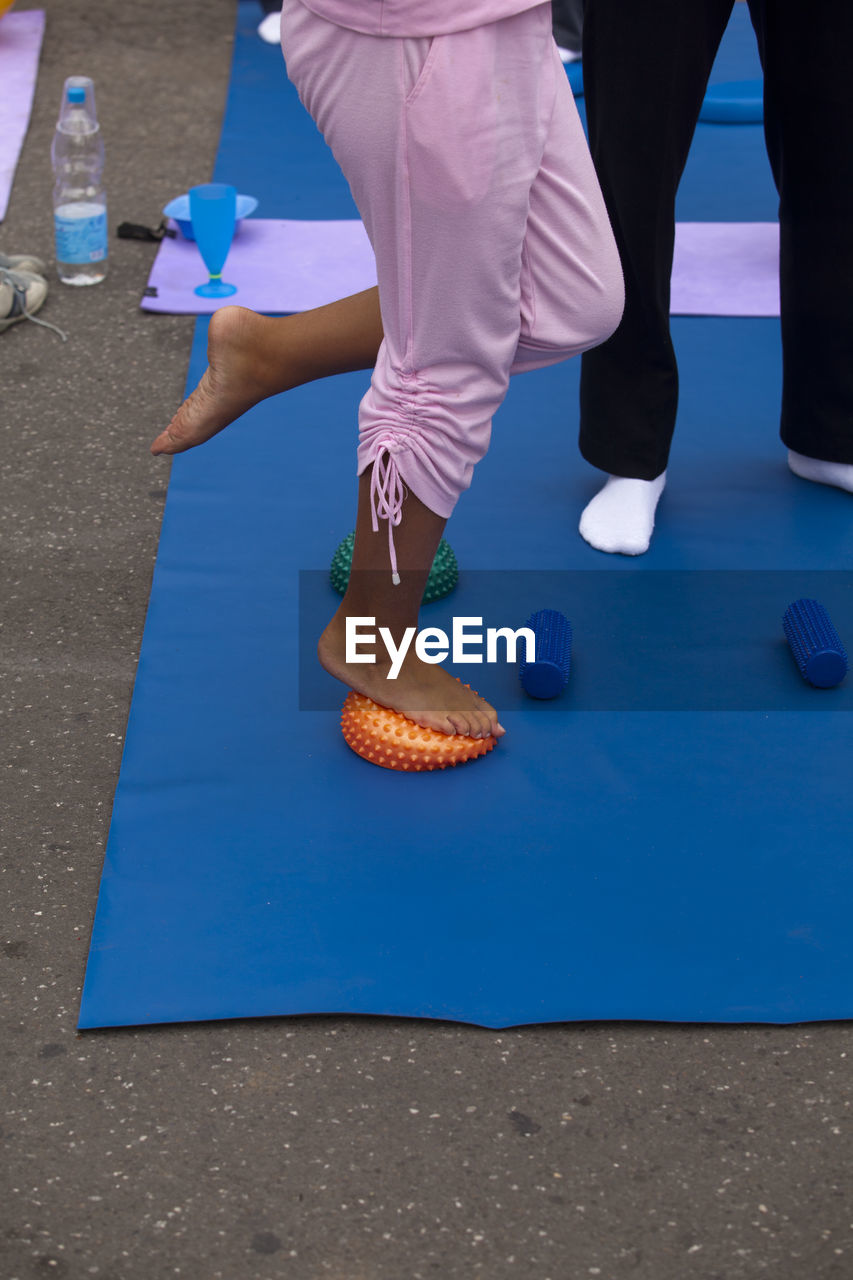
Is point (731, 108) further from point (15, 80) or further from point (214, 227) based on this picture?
point (15, 80)

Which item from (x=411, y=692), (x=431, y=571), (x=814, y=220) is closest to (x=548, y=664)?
(x=411, y=692)

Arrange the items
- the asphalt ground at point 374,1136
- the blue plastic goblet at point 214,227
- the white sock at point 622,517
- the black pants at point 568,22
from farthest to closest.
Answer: the black pants at point 568,22 < the blue plastic goblet at point 214,227 < the white sock at point 622,517 < the asphalt ground at point 374,1136

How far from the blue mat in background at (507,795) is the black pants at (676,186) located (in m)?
0.16

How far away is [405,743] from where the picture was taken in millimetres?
1610

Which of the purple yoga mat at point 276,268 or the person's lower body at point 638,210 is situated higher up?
the person's lower body at point 638,210

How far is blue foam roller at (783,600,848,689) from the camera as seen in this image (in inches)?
68.3

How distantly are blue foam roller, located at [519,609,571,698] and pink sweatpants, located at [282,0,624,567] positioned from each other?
0.94 ft

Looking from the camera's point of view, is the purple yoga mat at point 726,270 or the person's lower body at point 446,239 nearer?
the person's lower body at point 446,239

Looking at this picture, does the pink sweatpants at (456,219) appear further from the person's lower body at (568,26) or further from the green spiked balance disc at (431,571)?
the person's lower body at (568,26)

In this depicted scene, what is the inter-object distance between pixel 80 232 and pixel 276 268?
411mm

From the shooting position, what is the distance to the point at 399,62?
1.26m

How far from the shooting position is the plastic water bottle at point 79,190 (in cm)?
287

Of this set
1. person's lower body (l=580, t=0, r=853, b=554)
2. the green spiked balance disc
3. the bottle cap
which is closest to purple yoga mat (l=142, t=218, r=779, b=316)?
the bottle cap

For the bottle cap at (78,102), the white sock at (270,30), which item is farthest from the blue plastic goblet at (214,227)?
the white sock at (270,30)
